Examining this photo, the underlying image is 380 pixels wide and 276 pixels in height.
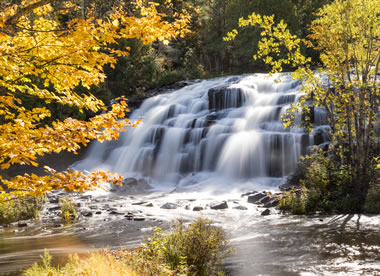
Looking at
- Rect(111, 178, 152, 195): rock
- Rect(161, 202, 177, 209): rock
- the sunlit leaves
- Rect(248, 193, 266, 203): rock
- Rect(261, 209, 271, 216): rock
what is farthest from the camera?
Rect(111, 178, 152, 195): rock

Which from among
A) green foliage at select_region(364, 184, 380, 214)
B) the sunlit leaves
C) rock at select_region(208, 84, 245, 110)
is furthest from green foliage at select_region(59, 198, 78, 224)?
rock at select_region(208, 84, 245, 110)

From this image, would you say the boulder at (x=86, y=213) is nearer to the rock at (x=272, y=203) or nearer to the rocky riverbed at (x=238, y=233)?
the rocky riverbed at (x=238, y=233)

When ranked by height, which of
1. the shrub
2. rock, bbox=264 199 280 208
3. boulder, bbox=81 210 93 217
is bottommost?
boulder, bbox=81 210 93 217

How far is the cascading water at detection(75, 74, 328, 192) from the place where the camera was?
16406 millimetres

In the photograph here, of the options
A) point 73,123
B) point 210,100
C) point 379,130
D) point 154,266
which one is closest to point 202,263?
point 154,266

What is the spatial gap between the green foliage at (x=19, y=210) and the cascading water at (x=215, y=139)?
722 centimetres

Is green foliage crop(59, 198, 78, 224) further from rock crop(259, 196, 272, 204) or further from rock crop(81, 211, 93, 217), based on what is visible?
rock crop(259, 196, 272, 204)

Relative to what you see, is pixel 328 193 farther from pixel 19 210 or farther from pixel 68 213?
pixel 19 210

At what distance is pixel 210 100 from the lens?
21906 mm

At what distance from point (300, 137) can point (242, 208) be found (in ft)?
19.6

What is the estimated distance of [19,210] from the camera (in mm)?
11250

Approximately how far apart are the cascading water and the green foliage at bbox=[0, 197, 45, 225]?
7.22 m

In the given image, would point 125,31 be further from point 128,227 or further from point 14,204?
point 14,204

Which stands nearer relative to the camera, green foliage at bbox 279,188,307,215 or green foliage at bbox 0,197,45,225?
green foliage at bbox 279,188,307,215
